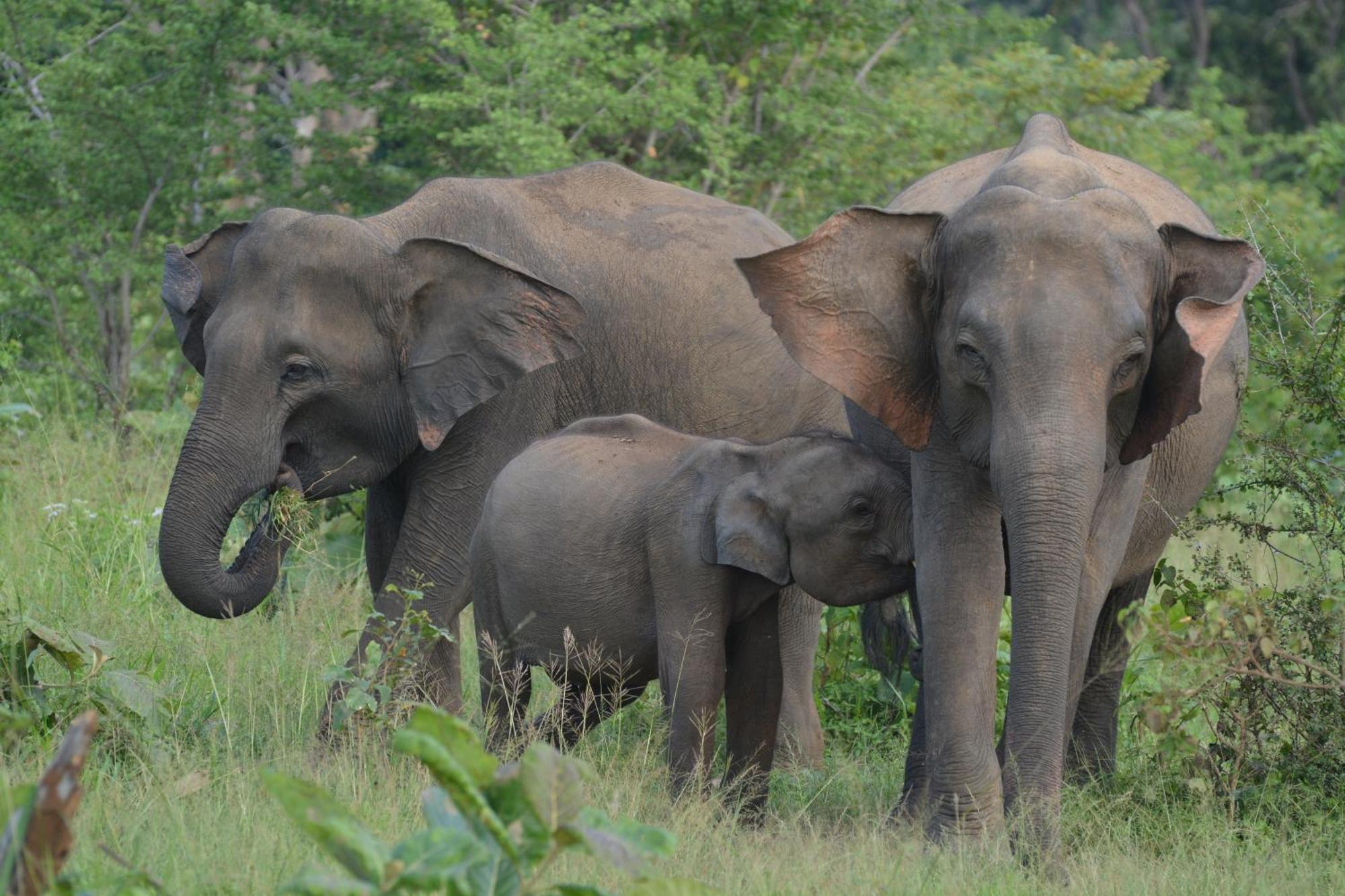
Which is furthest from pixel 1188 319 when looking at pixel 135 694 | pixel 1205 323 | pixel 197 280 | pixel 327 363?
pixel 197 280

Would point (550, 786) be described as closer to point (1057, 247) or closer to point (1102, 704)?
point (1057, 247)

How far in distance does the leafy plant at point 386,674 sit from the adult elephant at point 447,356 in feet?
1.26

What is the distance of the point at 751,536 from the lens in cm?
618

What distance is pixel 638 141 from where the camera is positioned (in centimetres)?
1395

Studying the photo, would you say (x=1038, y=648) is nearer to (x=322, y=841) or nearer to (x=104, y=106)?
(x=322, y=841)

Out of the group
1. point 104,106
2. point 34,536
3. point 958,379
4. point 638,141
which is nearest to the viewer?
point 958,379

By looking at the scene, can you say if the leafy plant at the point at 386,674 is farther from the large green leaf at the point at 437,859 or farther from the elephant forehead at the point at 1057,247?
the large green leaf at the point at 437,859

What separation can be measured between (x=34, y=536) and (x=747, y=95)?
676cm

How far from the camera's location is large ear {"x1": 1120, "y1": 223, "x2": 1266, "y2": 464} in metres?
5.45

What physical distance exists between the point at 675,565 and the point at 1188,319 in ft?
6.12

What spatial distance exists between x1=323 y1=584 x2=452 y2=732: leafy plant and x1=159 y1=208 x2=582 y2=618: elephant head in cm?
61

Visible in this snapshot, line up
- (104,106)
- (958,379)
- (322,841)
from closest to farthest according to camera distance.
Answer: (322,841) → (958,379) → (104,106)

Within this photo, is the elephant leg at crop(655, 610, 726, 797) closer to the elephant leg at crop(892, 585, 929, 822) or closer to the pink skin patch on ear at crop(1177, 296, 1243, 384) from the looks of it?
the elephant leg at crop(892, 585, 929, 822)

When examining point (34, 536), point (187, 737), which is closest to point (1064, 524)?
point (187, 737)
